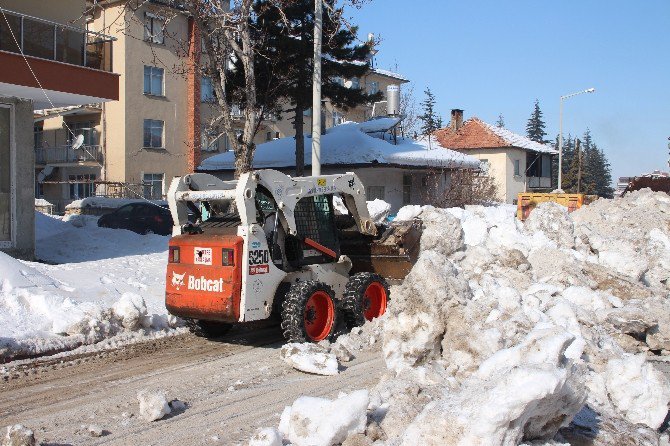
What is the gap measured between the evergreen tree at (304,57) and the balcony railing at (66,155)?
17.3m

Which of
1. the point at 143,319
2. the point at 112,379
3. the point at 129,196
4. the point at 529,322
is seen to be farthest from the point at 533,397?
the point at 129,196

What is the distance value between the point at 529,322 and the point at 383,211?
6269 millimetres

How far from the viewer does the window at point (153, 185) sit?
1538 inches

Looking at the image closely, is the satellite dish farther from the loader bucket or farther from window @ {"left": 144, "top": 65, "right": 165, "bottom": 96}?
window @ {"left": 144, "top": 65, "right": 165, "bottom": 96}

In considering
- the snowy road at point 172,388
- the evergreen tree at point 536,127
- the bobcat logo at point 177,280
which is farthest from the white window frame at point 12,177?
the evergreen tree at point 536,127

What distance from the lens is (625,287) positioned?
448 inches

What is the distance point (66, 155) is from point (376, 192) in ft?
66.2

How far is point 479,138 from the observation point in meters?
50.8

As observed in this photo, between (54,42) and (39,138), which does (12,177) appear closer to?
(54,42)

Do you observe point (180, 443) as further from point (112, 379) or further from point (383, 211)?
point (383, 211)

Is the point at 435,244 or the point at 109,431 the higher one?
the point at 435,244

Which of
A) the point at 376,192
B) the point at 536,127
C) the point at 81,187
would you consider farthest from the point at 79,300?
the point at 536,127

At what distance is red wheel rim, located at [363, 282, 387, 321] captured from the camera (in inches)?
403

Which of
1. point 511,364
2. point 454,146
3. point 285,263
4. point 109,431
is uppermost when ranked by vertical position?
point 454,146
